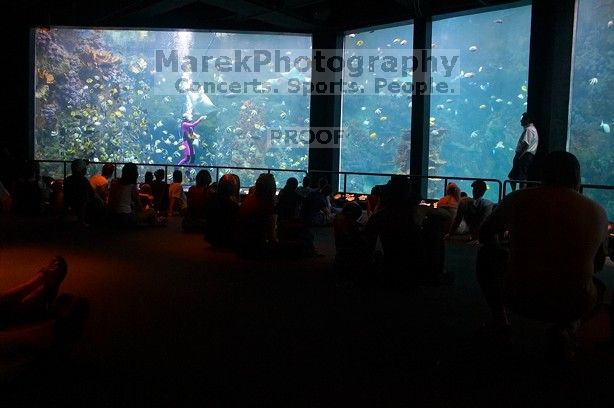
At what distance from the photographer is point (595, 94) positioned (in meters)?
45.3

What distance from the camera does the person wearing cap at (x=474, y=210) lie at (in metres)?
7.00

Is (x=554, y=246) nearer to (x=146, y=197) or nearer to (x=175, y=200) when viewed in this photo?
(x=146, y=197)

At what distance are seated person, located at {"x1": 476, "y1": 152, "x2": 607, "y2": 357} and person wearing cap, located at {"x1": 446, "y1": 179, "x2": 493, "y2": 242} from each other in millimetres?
4339

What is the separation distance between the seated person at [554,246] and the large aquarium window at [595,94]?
3723 cm

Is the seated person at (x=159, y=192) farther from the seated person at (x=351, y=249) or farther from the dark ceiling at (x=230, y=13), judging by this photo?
the seated person at (x=351, y=249)

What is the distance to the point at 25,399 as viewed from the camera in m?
2.24

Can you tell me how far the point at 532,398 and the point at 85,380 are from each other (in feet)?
6.09

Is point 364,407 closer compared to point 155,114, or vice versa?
point 364,407

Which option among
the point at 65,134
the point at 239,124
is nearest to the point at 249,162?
the point at 239,124

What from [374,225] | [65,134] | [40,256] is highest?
[65,134]

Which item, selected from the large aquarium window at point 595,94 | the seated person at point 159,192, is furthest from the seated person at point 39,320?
the large aquarium window at point 595,94

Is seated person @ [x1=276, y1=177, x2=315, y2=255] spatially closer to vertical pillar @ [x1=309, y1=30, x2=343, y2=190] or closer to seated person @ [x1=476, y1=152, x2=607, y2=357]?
seated person @ [x1=476, y1=152, x2=607, y2=357]

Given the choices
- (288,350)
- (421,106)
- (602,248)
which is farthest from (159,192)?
(602,248)

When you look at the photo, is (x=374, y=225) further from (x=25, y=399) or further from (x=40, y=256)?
(x=40, y=256)
